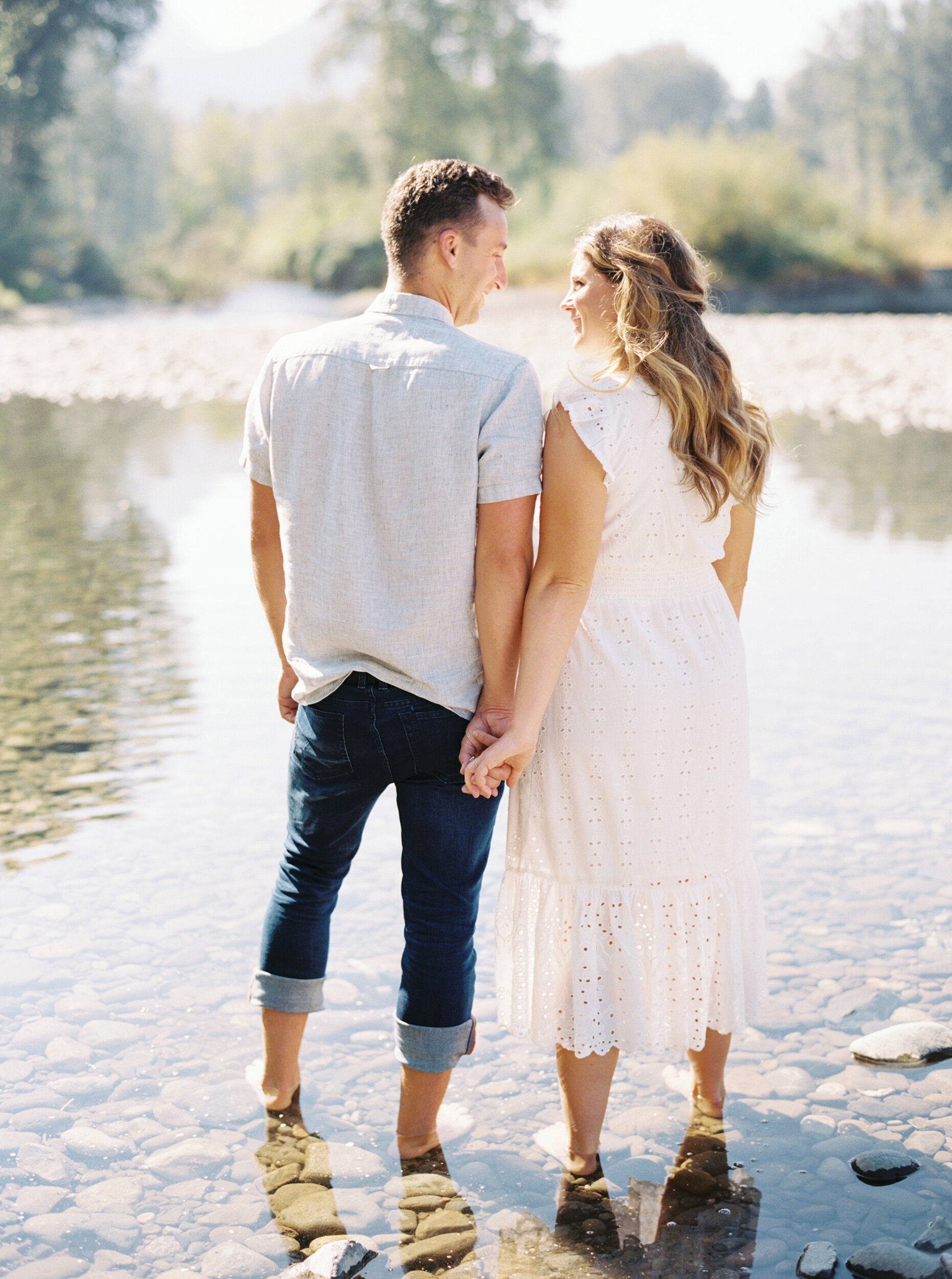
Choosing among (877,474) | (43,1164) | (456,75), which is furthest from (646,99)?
(43,1164)

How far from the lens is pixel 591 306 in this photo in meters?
2.22

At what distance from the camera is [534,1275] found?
2.11 metres

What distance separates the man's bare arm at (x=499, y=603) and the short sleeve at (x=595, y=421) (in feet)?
0.43

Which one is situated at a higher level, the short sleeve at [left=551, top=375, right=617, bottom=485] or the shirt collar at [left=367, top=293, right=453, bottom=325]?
the shirt collar at [left=367, top=293, right=453, bottom=325]

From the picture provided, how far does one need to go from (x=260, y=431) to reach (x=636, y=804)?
0.93 m

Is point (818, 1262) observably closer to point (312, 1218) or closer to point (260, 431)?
point (312, 1218)

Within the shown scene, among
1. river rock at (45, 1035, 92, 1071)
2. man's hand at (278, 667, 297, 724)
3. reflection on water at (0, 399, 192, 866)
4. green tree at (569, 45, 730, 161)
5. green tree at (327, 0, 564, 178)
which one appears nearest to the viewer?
man's hand at (278, 667, 297, 724)

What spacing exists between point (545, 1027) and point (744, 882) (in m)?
0.45

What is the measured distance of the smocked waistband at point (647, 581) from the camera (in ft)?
7.31

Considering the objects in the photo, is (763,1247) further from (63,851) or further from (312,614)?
(63,851)

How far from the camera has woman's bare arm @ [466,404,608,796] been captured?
2.10 meters

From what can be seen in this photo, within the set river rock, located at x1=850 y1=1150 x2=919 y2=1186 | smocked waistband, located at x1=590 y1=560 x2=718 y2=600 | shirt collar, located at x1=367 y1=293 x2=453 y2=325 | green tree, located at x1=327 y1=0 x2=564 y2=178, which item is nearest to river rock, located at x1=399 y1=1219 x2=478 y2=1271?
river rock, located at x1=850 y1=1150 x2=919 y2=1186

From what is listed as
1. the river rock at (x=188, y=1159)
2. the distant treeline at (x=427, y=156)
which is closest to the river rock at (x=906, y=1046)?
the river rock at (x=188, y=1159)

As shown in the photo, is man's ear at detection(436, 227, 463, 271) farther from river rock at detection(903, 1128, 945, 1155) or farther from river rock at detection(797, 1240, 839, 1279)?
river rock at detection(903, 1128, 945, 1155)
